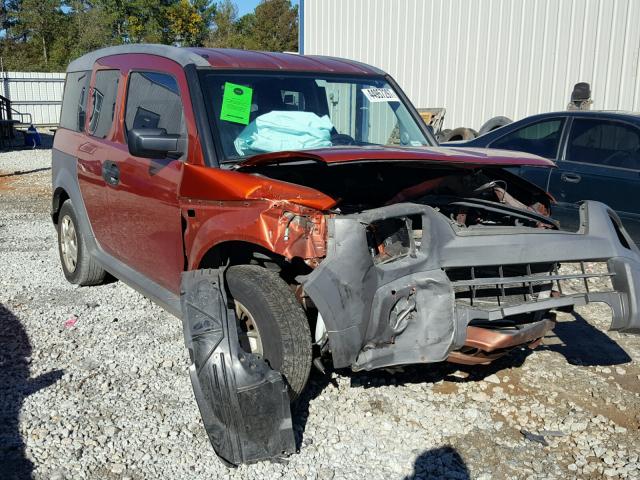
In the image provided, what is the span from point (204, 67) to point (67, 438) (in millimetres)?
2278

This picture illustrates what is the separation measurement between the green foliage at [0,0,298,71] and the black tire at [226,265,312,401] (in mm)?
46441

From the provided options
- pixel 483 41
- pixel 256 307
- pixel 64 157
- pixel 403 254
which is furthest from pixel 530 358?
pixel 483 41

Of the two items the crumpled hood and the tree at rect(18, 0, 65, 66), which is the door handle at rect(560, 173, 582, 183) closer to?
the crumpled hood

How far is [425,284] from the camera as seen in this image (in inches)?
121

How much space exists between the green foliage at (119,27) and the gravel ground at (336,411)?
1778 inches

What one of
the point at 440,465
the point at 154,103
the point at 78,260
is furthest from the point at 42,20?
the point at 440,465

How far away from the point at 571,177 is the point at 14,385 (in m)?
5.43

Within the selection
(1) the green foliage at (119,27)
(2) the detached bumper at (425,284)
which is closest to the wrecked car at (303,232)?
(2) the detached bumper at (425,284)

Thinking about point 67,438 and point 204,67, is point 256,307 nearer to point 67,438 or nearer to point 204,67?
point 67,438

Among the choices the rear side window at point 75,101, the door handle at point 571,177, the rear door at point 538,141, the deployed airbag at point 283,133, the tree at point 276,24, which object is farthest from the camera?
the tree at point 276,24

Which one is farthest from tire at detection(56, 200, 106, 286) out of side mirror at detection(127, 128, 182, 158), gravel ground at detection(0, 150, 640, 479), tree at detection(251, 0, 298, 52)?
tree at detection(251, 0, 298, 52)

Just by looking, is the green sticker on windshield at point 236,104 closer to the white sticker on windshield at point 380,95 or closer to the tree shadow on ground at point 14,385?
the white sticker on windshield at point 380,95

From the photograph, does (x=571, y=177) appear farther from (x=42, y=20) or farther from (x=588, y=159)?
(x=42, y=20)

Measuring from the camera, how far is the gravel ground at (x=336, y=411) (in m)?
3.21
